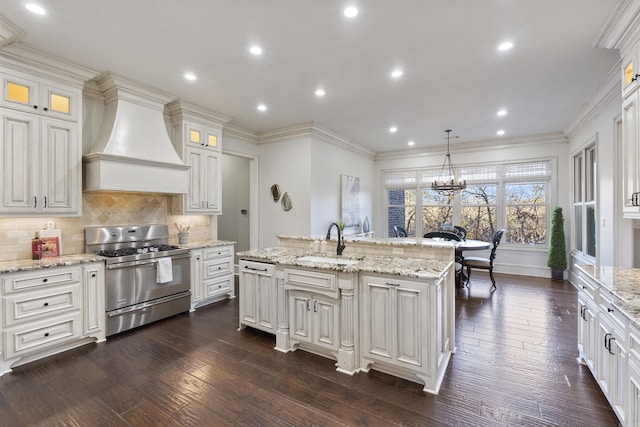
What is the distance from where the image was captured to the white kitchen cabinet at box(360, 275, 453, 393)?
2.36 meters

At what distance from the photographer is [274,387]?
8.04ft

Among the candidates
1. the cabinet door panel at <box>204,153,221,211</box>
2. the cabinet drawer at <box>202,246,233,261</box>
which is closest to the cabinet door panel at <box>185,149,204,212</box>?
the cabinet door panel at <box>204,153,221,211</box>

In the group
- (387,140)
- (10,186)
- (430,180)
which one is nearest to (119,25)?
(10,186)

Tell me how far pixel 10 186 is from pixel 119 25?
6.30ft

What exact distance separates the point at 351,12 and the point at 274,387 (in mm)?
3102

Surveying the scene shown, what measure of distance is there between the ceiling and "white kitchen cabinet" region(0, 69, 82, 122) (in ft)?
1.24

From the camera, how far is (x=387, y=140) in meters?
6.81

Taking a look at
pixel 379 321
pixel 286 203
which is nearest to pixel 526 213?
pixel 286 203

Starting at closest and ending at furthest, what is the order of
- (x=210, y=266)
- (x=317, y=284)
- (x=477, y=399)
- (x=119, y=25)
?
(x=477, y=399)
(x=119, y=25)
(x=317, y=284)
(x=210, y=266)

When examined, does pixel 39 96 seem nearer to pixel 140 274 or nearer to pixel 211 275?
pixel 140 274

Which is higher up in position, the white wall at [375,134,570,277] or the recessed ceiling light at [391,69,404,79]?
the recessed ceiling light at [391,69,404,79]

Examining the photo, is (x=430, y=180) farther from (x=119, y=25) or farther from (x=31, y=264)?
(x=31, y=264)

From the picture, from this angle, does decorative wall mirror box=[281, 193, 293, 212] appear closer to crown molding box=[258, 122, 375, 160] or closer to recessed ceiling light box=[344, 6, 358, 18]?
crown molding box=[258, 122, 375, 160]

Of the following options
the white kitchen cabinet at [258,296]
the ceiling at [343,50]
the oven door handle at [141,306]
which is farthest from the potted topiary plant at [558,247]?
the oven door handle at [141,306]
